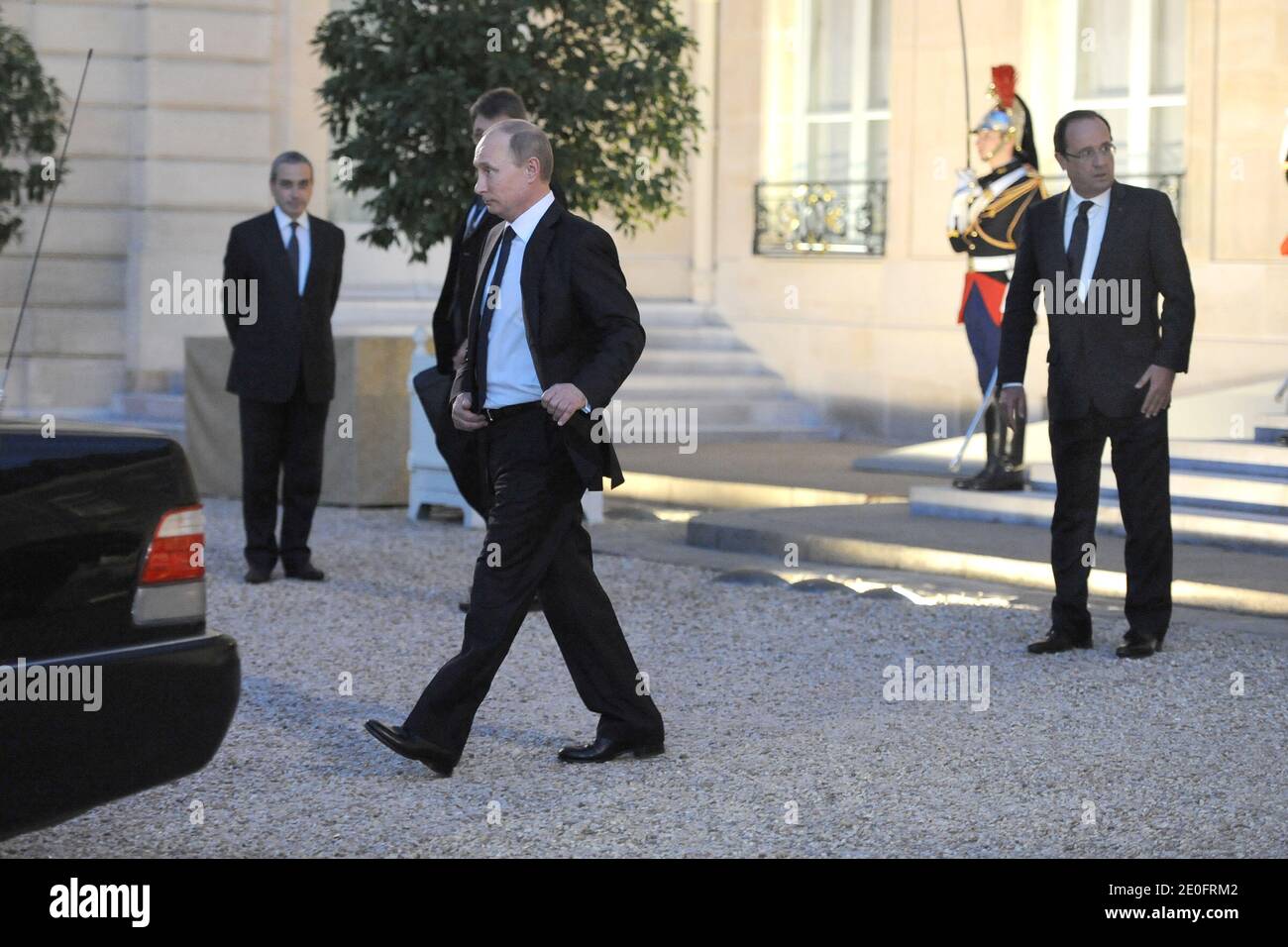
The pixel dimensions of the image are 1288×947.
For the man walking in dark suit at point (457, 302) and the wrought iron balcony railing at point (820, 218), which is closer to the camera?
the man walking in dark suit at point (457, 302)

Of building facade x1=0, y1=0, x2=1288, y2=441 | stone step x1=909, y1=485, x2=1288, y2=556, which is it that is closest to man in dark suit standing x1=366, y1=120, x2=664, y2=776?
stone step x1=909, y1=485, x2=1288, y2=556

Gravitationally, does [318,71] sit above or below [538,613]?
above

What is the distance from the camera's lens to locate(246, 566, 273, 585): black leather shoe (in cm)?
940

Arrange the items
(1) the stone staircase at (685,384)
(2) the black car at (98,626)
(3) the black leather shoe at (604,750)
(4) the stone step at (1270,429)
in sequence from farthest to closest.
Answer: (1) the stone staircase at (685,384) → (4) the stone step at (1270,429) → (3) the black leather shoe at (604,750) → (2) the black car at (98,626)

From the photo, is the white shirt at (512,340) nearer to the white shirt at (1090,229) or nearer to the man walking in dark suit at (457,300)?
the man walking in dark suit at (457,300)

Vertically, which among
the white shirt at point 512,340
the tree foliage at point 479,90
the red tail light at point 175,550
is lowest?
the red tail light at point 175,550

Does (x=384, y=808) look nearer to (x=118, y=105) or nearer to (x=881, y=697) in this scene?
(x=881, y=697)

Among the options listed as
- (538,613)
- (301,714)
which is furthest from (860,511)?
(301,714)

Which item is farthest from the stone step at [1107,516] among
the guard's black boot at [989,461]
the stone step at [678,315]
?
the stone step at [678,315]

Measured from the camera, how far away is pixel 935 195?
1611 cm

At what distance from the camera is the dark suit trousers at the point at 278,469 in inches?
369

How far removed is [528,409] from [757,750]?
1.22m

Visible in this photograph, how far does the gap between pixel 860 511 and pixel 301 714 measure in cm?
507

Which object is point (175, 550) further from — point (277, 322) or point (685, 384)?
point (685, 384)
